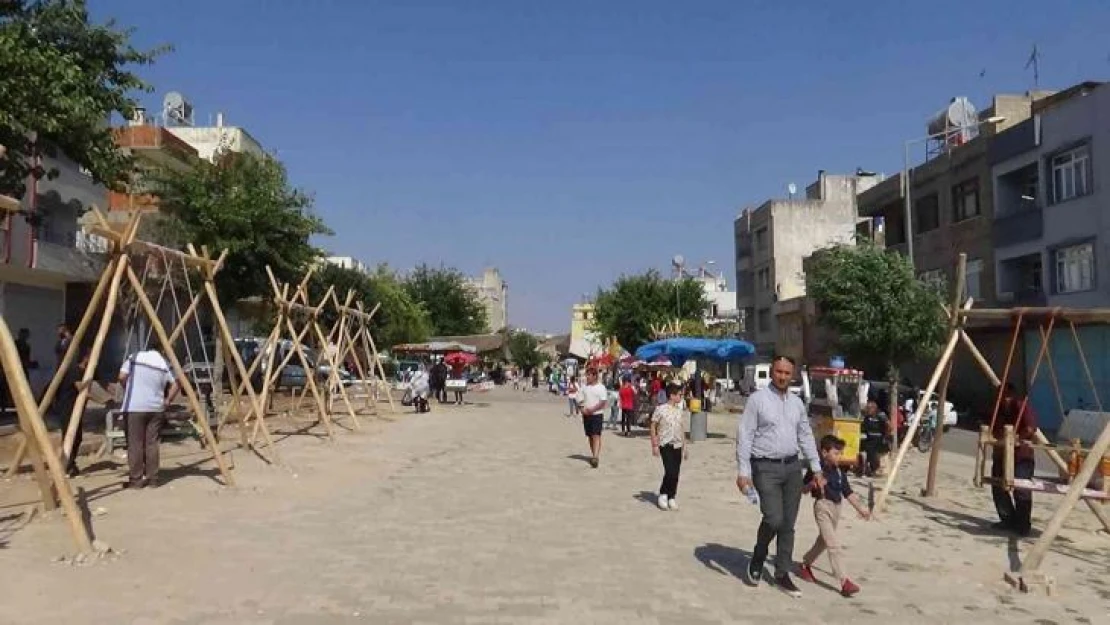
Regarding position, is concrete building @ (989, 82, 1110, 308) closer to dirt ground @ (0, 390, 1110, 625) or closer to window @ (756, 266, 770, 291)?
dirt ground @ (0, 390, 1110, 625)

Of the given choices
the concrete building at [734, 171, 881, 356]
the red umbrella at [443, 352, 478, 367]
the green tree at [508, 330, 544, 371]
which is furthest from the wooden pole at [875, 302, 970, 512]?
the green tree at [508, 330, 544, 371]

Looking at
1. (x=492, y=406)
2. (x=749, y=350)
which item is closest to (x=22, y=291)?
(x=492, y=406)

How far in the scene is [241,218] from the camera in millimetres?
25750

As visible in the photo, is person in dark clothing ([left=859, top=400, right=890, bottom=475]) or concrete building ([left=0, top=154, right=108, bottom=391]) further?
concrete building ([left=0, top=154, right=108, bottom=391])

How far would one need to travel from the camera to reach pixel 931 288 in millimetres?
28984

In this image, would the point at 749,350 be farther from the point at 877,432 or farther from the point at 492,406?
the point at 492,406

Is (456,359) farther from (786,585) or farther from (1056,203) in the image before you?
(786,585)

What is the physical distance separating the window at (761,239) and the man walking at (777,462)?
186ft

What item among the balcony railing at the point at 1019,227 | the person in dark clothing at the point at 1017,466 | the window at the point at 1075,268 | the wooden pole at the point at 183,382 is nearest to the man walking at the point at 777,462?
the person in dark clothing at the point at 1017,466

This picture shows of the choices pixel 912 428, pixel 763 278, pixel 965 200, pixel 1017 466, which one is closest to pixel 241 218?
pixel 912 428

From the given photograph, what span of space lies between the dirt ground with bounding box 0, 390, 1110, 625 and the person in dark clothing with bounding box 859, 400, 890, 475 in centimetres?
92

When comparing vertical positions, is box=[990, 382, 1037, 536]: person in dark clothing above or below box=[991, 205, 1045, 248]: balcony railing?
below

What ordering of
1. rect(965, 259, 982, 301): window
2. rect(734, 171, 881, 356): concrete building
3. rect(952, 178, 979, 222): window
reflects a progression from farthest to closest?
rect(734, 171, 881, 356): concrete building < rect(952, 178, 979, 222): window < rect(965, 259, 982, 301): window

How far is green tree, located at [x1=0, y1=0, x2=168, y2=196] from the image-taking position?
45.0 feet
